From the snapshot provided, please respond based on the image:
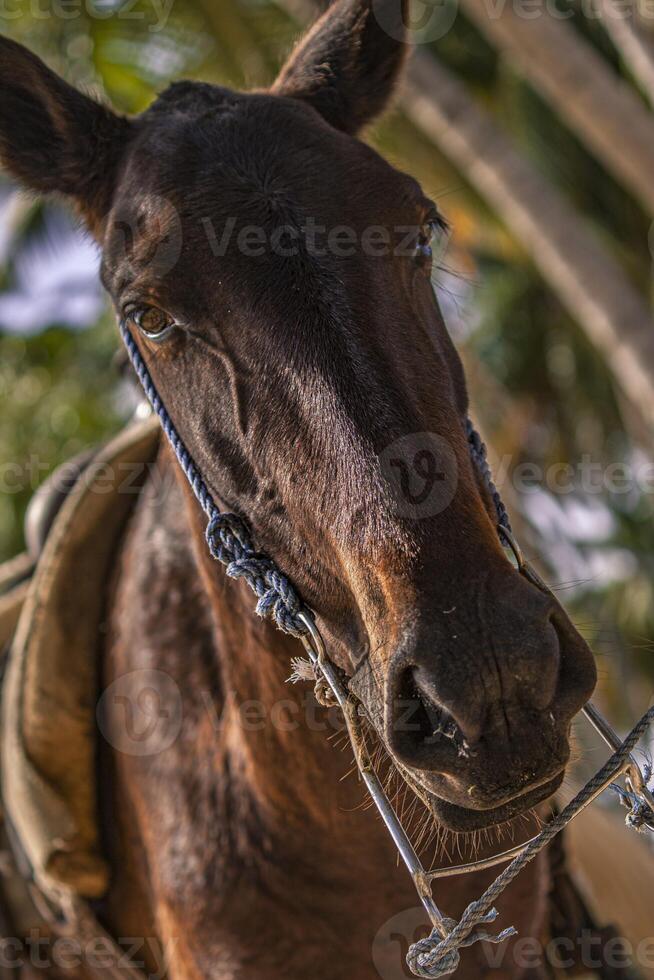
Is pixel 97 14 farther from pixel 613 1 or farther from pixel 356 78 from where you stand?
pixel 356 78

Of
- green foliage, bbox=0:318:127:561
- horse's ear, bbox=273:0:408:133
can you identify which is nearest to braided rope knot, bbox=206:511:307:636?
horse's ear, bbox=273:0:408:133

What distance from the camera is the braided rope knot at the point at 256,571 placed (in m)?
2.24

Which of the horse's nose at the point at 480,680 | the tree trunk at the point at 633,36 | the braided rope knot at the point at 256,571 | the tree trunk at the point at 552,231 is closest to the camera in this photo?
the horse's nose at the point at 480,680

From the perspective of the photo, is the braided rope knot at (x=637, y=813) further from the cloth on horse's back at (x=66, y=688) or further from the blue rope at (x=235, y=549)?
the cloth on horse's back at (x=66, y=688)

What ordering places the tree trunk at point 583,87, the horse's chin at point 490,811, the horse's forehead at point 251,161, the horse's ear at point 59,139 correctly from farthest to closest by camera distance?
the tree trunk at point 583,87 → the horse's ear at point 59,139 → the horse's forehead at point 251,161 → the horse's chin at point 490,811

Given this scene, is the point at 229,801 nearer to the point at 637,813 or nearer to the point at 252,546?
the point at 252,546

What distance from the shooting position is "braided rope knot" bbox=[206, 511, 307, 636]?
2240 mm

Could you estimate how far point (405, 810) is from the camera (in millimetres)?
2496

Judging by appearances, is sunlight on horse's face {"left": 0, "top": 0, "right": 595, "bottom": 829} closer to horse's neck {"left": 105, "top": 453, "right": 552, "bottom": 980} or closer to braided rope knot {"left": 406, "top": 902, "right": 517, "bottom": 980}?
braided rope knot {"left": 406, "top": 902, "right": 517, "bottom": 980}

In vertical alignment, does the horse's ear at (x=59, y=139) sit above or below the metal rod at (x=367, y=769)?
above

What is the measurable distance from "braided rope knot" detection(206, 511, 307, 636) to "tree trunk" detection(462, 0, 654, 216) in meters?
6.11

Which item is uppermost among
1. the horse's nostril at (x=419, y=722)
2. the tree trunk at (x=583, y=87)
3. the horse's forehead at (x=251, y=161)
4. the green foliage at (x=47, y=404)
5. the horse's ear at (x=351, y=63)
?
the green foliage at (x=47, y=404)

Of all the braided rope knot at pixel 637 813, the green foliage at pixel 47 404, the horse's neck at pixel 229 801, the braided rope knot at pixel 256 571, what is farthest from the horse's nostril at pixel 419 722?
the green foliage at pixel 47 404

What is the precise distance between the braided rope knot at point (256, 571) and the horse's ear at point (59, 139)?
114 cm
